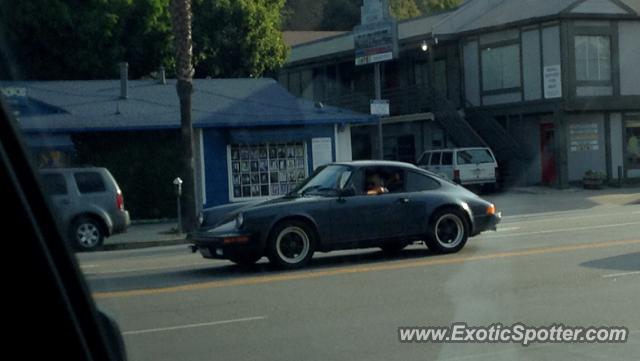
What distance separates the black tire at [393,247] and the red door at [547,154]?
73.6 feet

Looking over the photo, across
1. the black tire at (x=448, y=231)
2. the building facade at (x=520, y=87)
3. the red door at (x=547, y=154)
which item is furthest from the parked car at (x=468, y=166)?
the black tire at (x=448, y=231)

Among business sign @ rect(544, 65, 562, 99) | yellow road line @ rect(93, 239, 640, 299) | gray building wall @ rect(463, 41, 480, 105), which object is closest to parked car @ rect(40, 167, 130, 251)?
yellow road line @ rect(93, 239, 640, 299)

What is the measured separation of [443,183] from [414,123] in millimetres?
26955

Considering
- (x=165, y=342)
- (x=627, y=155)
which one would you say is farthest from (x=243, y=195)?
(x=165, y=342)

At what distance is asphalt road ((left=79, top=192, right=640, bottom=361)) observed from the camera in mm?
8102

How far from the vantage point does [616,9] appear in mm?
36938

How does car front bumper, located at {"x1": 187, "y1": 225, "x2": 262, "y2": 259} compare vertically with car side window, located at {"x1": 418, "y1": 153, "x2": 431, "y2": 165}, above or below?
below

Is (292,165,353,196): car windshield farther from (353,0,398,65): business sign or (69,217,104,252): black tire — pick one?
(353,0,398,65): business sign

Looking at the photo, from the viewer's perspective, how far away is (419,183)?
1476 cm

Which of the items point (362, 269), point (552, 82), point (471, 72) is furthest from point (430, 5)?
point (362, 269)

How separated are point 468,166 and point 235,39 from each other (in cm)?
1214

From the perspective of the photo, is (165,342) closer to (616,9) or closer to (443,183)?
(443,183)

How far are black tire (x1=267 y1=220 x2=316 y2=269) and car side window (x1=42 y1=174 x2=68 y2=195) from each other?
9.67 meters

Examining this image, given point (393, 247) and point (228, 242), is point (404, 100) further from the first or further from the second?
point (228, 242)
